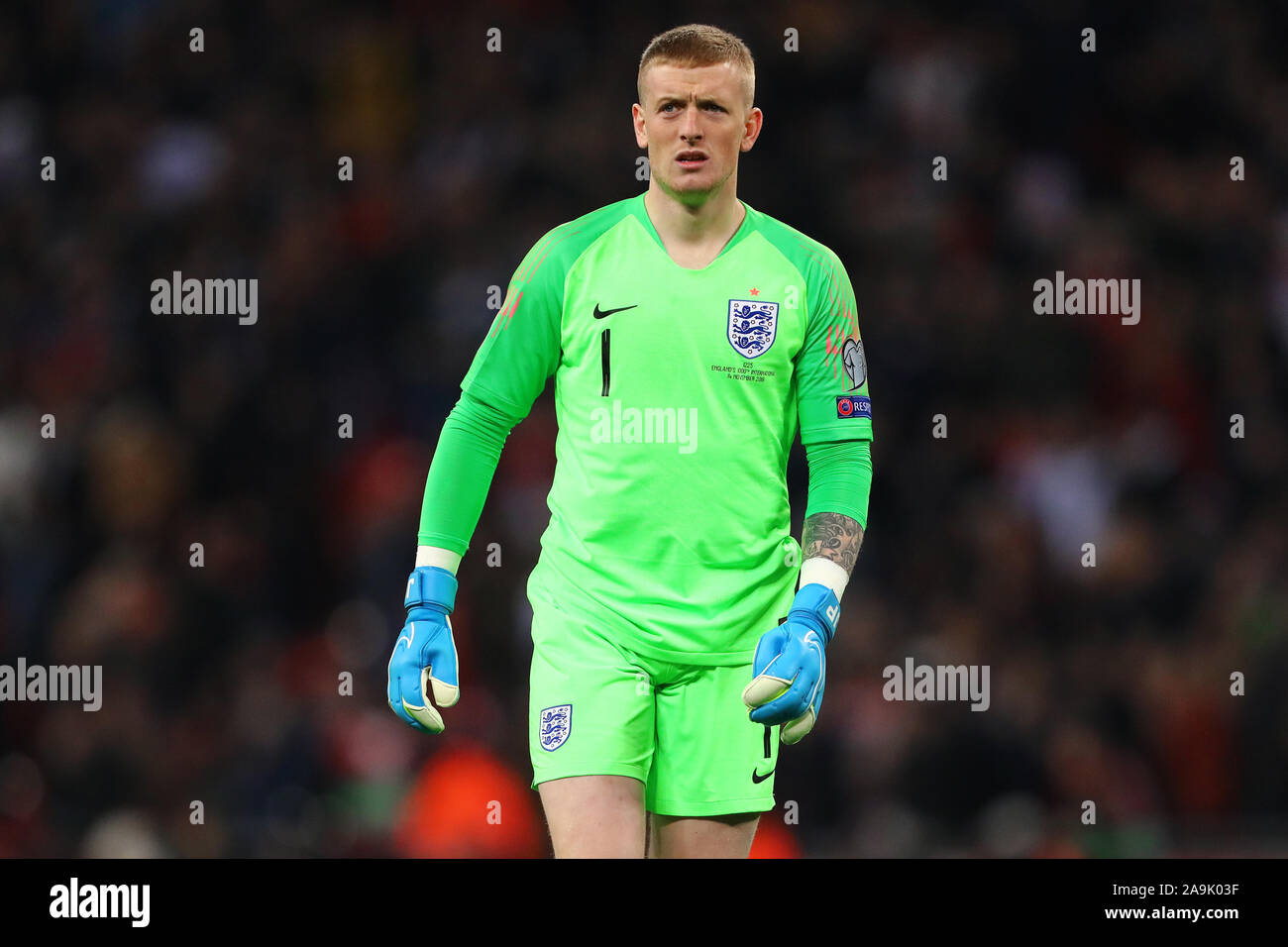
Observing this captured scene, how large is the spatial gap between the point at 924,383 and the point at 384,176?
8.29 feet

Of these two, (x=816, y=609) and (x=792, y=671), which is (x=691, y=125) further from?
(x=792, y=671)

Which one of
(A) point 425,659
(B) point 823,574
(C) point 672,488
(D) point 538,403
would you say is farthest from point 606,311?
(D) point 538,403

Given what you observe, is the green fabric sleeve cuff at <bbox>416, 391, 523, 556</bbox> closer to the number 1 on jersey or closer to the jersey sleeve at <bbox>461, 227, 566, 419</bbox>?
the jersey sleeve at <bbox>461, 227, 566, 419</bbox>

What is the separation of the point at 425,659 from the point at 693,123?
143 centimetres

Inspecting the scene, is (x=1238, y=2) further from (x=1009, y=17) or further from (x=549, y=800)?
(x=549, y=800)

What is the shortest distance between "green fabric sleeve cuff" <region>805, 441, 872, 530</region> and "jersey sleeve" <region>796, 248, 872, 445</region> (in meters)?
0.03

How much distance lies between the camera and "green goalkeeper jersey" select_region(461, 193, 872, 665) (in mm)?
4148

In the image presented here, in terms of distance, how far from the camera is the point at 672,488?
13.6 ft

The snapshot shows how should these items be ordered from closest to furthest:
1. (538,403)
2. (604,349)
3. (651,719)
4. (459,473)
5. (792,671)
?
(792,671) → (651,719) → (604,349) → (459,473) → (538,403)

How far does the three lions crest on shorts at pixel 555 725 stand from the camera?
4.03m

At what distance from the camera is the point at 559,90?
781 cm

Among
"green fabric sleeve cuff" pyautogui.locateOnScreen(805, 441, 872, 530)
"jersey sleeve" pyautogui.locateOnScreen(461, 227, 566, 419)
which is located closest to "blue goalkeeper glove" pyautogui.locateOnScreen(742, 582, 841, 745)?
"green fabric sleeve cuff" pyautogui.locateOnScreen(805, 441, 872, 530)

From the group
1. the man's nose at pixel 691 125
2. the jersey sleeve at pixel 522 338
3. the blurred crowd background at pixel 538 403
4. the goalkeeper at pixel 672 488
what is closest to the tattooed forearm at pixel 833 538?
the goalkeeper at pixel 672 488

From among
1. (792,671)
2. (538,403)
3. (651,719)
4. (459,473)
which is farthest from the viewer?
(538,403)
